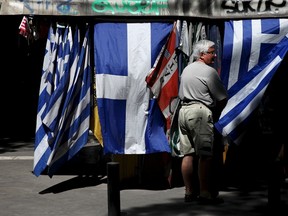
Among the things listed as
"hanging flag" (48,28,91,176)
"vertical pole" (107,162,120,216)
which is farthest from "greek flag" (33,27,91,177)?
→ "vertical pole" (107,162,120,216)

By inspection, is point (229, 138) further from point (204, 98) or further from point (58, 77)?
point (58, 77)

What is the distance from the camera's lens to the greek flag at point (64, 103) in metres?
9.19

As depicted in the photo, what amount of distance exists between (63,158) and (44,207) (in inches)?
40.8

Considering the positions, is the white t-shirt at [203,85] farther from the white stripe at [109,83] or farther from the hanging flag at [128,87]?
the white stripe at [109,83]

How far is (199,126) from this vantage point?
8.38 m

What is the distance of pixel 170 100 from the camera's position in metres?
9.14

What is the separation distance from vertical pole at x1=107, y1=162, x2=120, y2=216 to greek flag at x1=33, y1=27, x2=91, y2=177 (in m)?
2.22

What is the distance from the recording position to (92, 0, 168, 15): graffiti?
8969 mm

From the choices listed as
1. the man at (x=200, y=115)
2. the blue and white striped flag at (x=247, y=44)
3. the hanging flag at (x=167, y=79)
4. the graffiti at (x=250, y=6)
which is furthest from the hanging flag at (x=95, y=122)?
the graffiti at (x=250, y=6)

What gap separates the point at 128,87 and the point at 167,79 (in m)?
0.48

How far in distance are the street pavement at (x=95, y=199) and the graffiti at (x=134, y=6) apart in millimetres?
2140

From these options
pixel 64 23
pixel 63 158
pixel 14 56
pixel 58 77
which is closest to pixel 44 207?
Answer: pixel 63 158

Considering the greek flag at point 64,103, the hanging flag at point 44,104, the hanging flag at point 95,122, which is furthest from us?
the hanging flag at point 95,122

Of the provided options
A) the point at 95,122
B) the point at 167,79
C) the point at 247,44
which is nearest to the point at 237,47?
the point at 247,44
